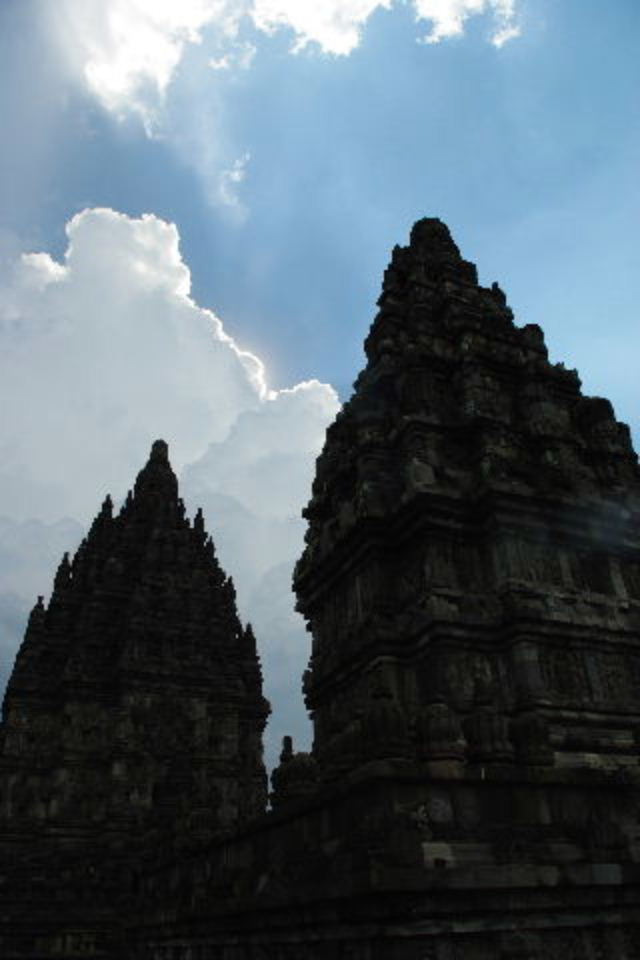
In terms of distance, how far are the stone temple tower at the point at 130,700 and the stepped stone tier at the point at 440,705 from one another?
363 cm

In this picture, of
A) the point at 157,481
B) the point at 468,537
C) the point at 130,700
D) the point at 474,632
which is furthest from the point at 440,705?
the point at 157,481

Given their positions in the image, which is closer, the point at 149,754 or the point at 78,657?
the point at 149,754

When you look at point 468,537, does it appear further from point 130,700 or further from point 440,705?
point 130,700

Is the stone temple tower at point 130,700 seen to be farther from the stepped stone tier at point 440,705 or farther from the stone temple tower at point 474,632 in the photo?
the stone temple tower at point 474,632

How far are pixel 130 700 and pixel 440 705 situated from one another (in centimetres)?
3021

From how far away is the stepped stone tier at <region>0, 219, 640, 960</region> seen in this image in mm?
8562

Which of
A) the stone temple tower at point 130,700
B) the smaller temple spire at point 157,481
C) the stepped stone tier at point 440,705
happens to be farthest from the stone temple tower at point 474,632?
the smaller temple spire at point 157,481

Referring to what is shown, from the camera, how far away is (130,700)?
36.6m

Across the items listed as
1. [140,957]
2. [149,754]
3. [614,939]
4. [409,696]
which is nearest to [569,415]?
[409,696]

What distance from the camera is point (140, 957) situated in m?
16.8

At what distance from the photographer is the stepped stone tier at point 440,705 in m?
8.56

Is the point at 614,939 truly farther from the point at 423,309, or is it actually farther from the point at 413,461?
the point at 423,309

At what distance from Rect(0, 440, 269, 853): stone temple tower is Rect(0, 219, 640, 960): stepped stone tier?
3627mm

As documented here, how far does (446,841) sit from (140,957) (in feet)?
39.3
